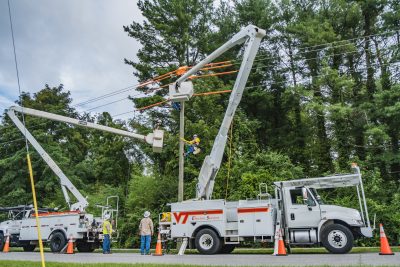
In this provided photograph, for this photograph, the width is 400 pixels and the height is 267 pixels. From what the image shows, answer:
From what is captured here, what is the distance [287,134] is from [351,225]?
20261 millimetres

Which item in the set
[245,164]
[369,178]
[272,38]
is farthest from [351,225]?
[272,38]

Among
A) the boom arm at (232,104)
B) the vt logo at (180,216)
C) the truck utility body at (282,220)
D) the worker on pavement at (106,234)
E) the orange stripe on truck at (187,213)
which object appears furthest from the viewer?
the worker on pavement at (106,234)

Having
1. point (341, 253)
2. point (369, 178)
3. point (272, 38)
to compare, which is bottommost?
point (341, 253)

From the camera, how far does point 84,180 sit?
141 ft

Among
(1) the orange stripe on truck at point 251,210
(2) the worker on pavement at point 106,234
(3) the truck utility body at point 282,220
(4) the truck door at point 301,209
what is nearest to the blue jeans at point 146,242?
(3) the truck utility body at point 282,220

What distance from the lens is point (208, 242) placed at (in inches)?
643

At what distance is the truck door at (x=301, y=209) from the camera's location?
1529 cm

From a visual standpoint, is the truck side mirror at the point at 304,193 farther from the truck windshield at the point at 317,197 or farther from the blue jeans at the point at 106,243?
the blue jeans at the point at 106,243

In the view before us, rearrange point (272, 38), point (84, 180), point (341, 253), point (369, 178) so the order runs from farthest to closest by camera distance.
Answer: point (84, 180) < point (272, 38) < point (369, 178) < point (341, 253)

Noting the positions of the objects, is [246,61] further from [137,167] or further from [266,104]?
[137,167]

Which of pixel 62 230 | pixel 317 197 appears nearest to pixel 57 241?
pixel 62 230

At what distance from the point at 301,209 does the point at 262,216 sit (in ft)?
4.90

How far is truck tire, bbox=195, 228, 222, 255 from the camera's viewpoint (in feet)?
52.6

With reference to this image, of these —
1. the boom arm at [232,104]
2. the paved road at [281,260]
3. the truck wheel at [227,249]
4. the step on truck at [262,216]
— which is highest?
the boom arm at [232,104]
